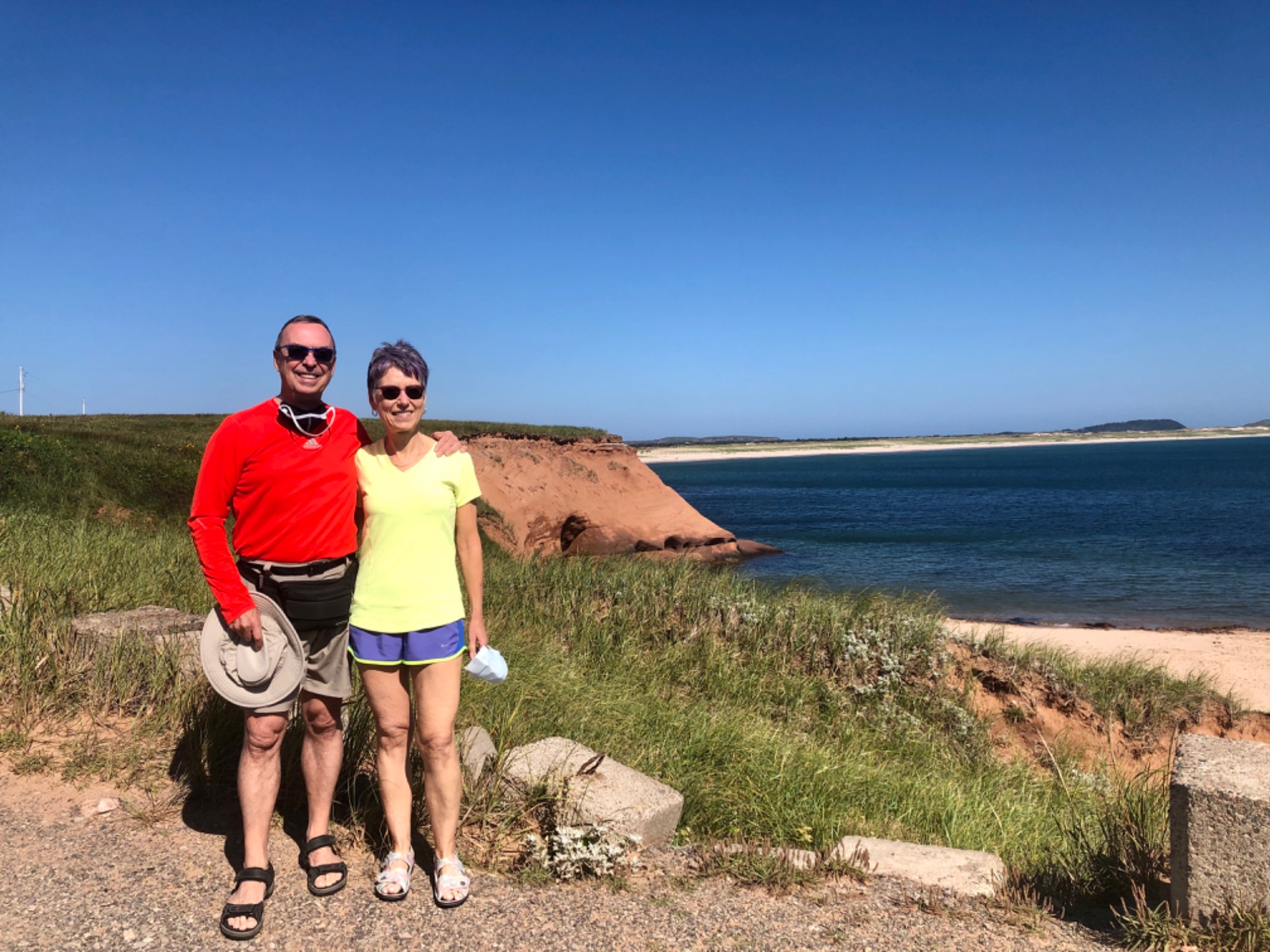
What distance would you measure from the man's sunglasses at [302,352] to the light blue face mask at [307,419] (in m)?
0.20

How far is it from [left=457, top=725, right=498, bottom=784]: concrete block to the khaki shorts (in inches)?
31.2

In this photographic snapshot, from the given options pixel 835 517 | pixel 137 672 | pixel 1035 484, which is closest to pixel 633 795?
pixel 137 672

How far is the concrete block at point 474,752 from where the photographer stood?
3891 mm

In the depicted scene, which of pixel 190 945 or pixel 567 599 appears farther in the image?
pixel 567 599

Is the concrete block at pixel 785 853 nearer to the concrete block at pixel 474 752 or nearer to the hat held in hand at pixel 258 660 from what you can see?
the concrete block at pixel 474 752

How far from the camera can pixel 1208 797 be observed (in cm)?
294

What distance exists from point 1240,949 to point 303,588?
3.69m

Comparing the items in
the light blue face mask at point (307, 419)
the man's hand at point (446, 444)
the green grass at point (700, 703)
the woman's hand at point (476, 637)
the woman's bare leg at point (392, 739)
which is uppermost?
the light blue face mask at point (307, 419)

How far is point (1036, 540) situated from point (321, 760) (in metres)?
34.4

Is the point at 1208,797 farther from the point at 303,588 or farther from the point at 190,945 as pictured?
the point at 190,945

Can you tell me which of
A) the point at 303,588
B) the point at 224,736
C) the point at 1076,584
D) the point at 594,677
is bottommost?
the point at 1076,584

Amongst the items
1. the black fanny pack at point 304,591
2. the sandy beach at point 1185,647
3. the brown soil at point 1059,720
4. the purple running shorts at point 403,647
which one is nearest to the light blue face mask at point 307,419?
the black fanny pack at point 304,591

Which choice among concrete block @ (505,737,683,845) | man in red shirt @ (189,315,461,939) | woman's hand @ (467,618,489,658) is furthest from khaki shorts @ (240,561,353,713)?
concrete block @ (505,737,683,845)

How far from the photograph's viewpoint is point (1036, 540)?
108 feet
